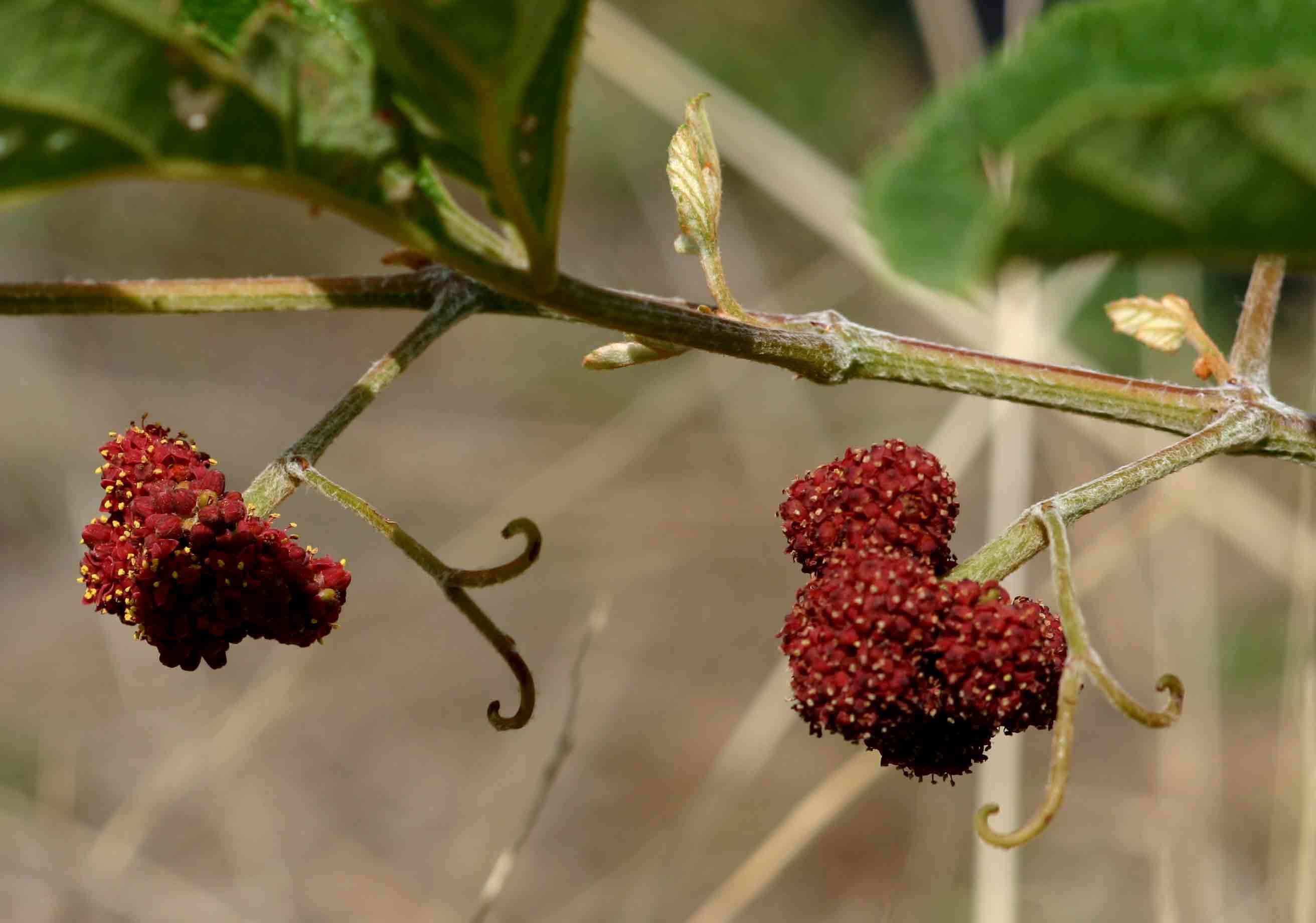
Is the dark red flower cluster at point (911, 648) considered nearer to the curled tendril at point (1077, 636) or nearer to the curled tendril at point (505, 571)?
the curled tendril at point (1077, 636)

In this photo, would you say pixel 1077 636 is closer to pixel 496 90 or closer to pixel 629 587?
pixel 496 90

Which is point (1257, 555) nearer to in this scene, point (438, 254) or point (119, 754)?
point (438, 254)

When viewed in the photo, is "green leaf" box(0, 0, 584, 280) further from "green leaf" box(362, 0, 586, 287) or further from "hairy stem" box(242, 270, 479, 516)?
"hairy stem" box(242, 270, 479, 516)

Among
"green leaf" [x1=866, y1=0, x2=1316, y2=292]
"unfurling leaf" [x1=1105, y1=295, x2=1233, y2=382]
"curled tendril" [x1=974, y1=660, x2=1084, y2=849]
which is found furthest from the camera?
"unfurling leaf" [x1=1105, y1=295, x2=1233, y2=382]

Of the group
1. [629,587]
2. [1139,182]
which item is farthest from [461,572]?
[629,587]

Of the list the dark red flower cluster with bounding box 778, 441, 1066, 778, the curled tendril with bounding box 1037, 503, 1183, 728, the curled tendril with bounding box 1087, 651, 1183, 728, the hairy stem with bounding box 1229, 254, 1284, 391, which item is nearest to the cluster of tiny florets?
the dark red flower cluster with bounding box 778, 441, 1066, 778

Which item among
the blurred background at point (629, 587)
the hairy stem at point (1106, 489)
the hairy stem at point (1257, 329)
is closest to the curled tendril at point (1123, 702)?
the hairy stem at point (1106, 489)
